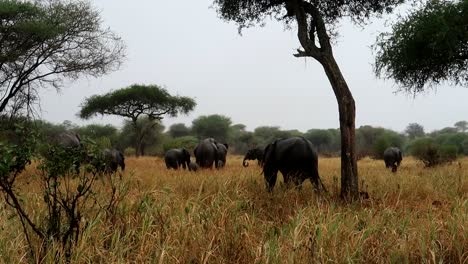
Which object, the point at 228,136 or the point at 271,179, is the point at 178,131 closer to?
the point at 228,136

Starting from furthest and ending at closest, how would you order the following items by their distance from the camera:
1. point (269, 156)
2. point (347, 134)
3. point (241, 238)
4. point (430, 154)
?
point (430, 154) < point (269, 156) < point (347, 134) < point (241, 238)

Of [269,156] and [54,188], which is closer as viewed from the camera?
[54,188]

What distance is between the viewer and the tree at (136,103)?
3425 cm

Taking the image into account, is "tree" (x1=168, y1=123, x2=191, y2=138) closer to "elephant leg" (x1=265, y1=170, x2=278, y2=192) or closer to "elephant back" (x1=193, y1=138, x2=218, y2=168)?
"elephant back" (x1=193, y1=138, x2=218, y2=168)

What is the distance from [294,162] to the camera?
340 inches

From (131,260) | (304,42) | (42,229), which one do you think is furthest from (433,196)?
(42,229)

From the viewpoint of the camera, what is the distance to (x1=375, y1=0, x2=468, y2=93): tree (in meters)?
13.4

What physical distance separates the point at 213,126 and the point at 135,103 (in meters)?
25.4

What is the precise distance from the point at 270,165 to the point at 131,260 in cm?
552

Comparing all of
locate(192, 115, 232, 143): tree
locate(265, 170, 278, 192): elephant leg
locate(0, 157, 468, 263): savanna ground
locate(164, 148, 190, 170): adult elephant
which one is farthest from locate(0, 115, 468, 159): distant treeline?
locate(0, 157, 468, 263): savanna ground

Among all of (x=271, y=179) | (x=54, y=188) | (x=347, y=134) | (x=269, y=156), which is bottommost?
(x=271, y=179)

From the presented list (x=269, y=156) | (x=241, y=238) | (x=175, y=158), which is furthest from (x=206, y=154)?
(x=241, y=238)

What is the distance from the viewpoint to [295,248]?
3502mm

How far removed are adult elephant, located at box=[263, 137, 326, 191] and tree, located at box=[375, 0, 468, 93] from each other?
670 cm
